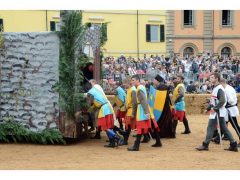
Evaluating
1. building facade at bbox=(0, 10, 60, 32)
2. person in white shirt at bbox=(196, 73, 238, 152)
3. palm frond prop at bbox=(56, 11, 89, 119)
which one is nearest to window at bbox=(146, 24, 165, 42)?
building facade at bbox=(0, 10, 60, 32)

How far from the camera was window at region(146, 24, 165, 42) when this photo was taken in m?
40.7

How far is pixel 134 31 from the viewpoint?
4016 cm

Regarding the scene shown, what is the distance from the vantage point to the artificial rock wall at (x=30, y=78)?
37.2 ft

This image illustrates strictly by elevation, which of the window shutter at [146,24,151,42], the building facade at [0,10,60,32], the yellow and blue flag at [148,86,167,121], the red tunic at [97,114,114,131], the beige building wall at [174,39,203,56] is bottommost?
the red tunic at [97,114,114,131]

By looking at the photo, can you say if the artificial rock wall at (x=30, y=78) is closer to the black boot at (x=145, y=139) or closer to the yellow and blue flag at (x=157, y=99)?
the black boot at (x=145, y=139)

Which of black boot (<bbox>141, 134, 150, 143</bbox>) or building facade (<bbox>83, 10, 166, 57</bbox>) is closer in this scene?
black boot (<bbox>141, 134, 150, 143</bbox>)

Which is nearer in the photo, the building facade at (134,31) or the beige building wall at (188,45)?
the building facade at (134,31)

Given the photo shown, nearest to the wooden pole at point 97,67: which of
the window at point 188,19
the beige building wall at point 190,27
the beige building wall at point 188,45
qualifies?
the beige building wall at point 188,45

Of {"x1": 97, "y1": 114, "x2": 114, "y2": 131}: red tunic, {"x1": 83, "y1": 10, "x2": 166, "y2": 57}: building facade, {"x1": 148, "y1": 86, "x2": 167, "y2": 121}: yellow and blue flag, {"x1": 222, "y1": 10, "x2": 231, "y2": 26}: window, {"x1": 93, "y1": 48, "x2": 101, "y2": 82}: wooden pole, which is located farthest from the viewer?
{"x1": 222, "y1": 10, "x2": 231, "y2": 26}: window

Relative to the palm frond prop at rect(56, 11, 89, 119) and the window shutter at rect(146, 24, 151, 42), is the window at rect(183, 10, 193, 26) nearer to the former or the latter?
the window shutter at rect(146, 24, 151, 42)

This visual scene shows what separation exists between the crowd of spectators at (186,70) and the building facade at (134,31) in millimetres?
11830

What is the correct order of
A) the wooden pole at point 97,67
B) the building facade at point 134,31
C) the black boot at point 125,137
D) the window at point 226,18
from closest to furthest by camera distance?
the black boot at point 125,137 → the wooden pole at point 97,67 → the building facade at point 134,31 → the window at point 226,18

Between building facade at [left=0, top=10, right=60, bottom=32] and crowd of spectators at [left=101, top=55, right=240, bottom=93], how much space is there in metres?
11.5

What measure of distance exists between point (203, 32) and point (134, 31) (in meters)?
8.15
